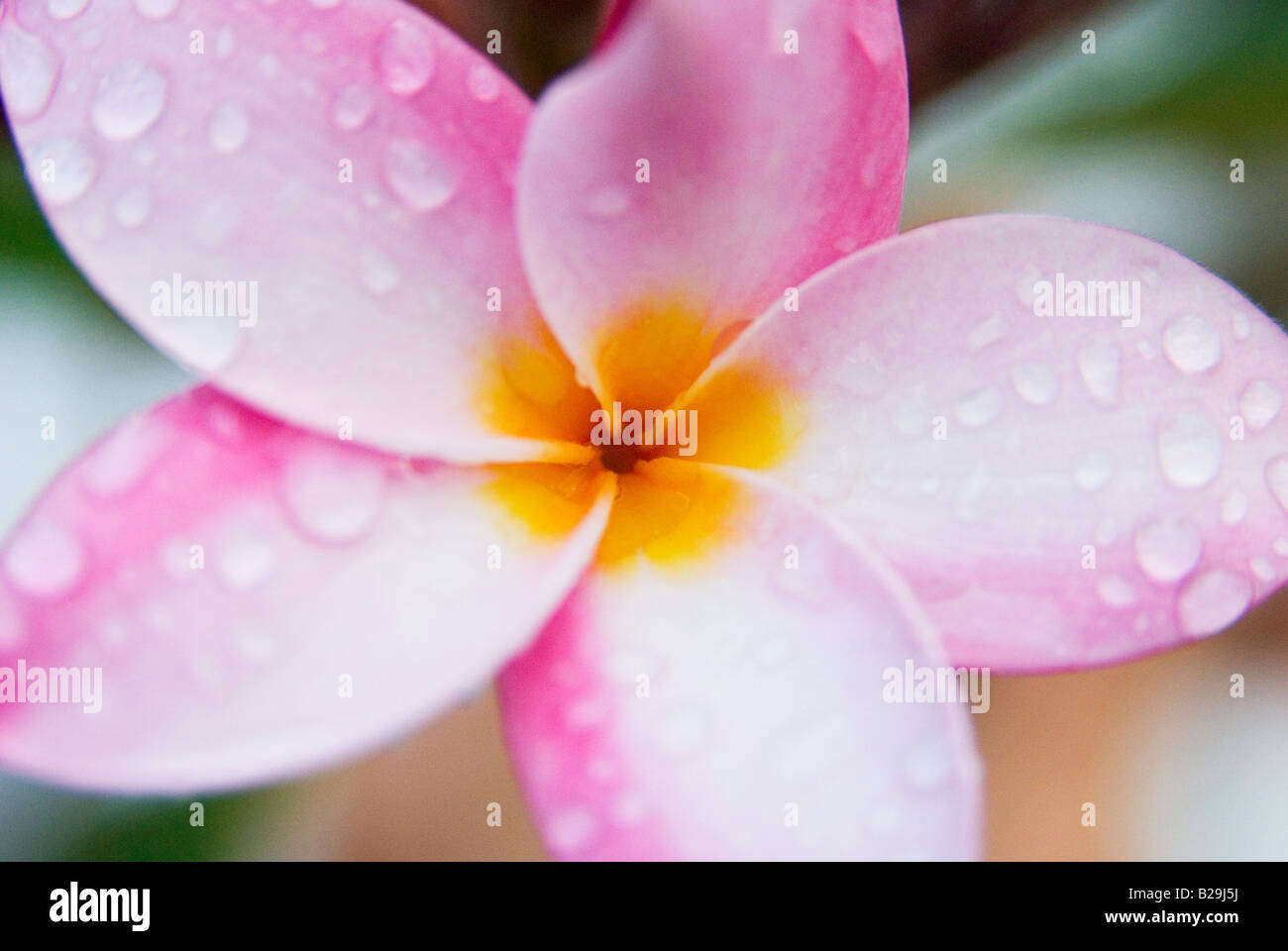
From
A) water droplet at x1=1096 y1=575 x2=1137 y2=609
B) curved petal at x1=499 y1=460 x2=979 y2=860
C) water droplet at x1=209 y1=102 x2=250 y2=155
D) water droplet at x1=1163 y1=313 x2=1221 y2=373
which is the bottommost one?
curved petal at x1=499 y1=460 x2=979 y2=860

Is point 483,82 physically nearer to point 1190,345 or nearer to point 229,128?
point 229,128

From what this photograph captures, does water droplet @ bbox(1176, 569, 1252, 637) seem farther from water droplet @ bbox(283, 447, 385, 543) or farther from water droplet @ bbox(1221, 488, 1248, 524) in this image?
water droplet @ bbox(283, 447, 385, 543)

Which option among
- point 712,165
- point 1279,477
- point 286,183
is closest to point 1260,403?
point 1279,477

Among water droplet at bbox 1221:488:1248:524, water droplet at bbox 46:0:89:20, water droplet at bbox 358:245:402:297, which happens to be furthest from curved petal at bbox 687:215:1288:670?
water droplet at bbox 46:0:89:20

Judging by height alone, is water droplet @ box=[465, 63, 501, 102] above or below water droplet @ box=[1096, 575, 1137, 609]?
above

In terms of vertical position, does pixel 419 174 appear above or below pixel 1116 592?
above
